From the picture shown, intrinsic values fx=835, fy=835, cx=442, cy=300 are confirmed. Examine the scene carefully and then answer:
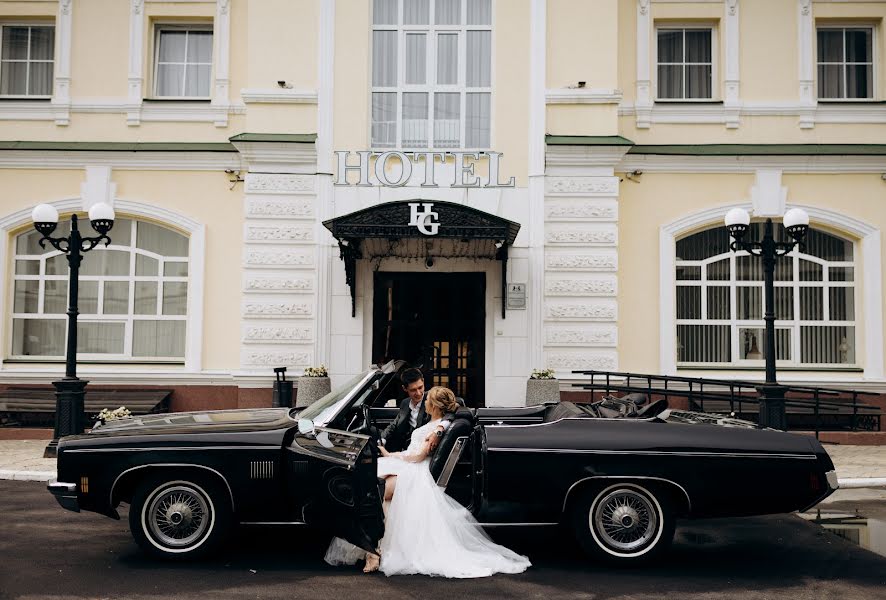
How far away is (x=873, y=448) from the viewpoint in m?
13.0

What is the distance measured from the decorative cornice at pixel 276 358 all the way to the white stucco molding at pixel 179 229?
3.51 ft

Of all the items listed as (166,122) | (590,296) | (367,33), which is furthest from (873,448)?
Result: (166,122)

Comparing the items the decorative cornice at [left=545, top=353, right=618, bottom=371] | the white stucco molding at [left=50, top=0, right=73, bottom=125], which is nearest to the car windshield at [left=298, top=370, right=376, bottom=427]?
the decorative cornice at [left=545, top=353, right=618, bottom=371]

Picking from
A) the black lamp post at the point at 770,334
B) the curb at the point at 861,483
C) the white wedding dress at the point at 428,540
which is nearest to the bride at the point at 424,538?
the white wedding dress at the point at 428,540

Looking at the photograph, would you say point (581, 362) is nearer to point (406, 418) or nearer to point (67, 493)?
point (406, 418)

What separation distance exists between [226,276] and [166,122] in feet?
9.85

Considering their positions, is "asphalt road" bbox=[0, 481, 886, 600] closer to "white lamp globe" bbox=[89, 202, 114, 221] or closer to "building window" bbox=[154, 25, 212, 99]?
"white lamp globe" bbox=[89, 202, 114, 221]

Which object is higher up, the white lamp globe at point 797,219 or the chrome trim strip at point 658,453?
the white lamp globe at point 797,219

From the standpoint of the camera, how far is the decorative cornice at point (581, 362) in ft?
45.9

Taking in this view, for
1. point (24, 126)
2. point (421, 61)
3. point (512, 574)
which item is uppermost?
point (421, 61)

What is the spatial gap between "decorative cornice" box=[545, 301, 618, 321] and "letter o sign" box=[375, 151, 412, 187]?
126 inches

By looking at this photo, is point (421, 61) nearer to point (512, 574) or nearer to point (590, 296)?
point (590, 296)

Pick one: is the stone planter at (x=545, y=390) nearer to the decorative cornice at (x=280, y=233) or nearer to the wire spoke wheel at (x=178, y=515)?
the decorative cornice at (x=280, y=233)

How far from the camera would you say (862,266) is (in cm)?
1459
